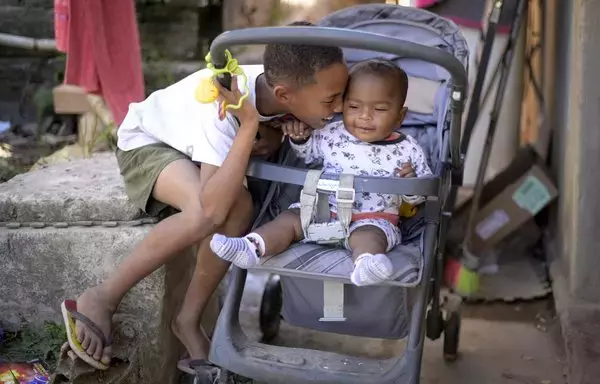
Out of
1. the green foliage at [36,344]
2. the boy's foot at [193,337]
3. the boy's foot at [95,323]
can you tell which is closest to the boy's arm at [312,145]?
the boy's foot at [193,337]

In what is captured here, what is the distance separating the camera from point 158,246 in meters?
2.57

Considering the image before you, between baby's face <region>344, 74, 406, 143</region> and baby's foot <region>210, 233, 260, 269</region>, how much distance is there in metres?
0.50

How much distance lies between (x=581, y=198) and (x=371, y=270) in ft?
5.34

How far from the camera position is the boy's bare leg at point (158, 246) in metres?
2.51

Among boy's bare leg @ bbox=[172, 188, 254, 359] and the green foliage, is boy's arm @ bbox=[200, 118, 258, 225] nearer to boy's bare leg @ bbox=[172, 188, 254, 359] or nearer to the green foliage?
boy's bare leg @ bbox=[172, 188, 254, 359]

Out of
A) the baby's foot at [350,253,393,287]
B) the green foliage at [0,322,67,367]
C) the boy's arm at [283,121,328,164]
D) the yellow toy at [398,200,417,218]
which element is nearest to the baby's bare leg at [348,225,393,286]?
the baby's foot at [350,253,393,287]

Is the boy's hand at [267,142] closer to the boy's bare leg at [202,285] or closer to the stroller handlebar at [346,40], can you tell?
the boy's bare leg at [202,285]

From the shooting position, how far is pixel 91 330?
2.54 m

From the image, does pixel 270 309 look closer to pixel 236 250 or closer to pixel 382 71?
pixel 236 250

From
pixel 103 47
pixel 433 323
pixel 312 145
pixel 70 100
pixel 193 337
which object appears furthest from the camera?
pixel 70 100

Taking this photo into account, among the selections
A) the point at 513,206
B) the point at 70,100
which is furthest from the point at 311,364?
the point at 70,100

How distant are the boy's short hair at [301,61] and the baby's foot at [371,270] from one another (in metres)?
0.54

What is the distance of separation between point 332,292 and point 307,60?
68 cm

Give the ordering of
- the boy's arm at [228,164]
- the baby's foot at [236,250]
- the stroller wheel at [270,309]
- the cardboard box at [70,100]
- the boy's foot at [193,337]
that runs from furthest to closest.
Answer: the cardboard box at [70,100] → the stroller wheel at [270,309] → the boy's foot at [193,337] → the boy's arm at [228,164] → the baby's foot at [236,250]
